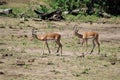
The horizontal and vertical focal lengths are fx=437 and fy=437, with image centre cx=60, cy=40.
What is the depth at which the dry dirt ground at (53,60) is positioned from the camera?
485 inches

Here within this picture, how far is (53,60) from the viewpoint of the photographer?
14539 mm

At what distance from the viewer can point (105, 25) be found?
27.0 metres

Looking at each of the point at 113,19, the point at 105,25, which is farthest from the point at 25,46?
the point at 113,19

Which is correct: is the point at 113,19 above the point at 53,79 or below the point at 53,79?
below

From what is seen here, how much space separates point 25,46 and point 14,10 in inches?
559

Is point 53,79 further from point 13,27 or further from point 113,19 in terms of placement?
point 113,19

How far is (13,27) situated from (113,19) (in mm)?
9034

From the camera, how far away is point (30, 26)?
79.7 feet

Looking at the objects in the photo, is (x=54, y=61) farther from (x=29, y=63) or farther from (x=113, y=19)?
(x=113, y=19)

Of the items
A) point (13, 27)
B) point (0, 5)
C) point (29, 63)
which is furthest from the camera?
point (0, 5)

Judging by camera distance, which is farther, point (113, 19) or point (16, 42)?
point (113, 19)

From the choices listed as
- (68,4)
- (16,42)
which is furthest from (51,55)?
(68,4)

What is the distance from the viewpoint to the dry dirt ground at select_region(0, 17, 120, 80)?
12.3 m

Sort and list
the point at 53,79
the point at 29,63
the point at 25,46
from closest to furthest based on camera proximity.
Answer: the point at 53,79, the point at 29,63, the point at 25,46
